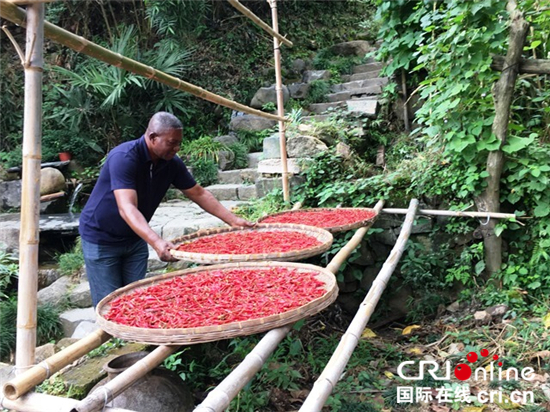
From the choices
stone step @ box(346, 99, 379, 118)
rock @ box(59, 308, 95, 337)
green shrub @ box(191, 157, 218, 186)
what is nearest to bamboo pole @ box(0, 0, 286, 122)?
rock @ box(59, 308, 95, 337)

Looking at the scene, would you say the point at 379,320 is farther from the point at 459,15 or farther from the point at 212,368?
the point at 459,15

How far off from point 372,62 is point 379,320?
5.11 m

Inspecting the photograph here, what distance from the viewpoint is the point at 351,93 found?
21.1ft

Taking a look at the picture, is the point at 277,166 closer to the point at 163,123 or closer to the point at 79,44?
the point at 163,123

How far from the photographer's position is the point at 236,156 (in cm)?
596

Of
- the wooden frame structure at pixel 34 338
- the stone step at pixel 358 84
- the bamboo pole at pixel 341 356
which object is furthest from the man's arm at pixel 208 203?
the stone step at pixel 358 84

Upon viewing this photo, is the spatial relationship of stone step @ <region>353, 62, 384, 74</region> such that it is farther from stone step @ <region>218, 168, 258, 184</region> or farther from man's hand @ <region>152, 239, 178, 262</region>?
man's hand @ <region>152, 239, 178, 262</region>

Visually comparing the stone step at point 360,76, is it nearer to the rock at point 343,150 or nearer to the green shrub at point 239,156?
the green shrub at point 239,156

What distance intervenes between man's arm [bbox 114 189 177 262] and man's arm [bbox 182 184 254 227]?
578mm

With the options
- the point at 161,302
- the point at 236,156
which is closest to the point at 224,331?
the point at 161,302

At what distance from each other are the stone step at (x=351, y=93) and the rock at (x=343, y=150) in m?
2.19

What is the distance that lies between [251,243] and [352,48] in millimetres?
6484

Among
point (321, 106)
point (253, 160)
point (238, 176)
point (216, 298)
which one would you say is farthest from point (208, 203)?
point (321, 106)

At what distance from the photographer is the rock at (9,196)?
581 centimetres
